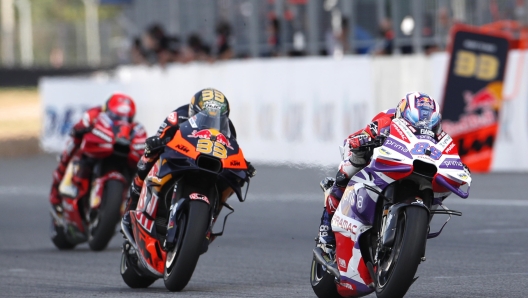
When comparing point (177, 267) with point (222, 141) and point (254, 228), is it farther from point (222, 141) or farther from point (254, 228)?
point (254, 228)

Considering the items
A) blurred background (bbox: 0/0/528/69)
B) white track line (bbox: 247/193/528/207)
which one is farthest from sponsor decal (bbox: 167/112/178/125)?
blurred background (bbox: 0/0/528/69)

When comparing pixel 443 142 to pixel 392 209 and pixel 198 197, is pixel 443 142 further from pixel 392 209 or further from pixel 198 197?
pixel 198 197

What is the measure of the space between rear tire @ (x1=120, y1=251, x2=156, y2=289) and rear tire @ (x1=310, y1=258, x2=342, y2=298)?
154 centimetres

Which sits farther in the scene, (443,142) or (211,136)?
(211,136)

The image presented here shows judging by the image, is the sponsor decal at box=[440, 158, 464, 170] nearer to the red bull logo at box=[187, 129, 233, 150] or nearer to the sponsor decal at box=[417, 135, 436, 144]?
the sponsor decal at box=[417, 135, 436, 144]

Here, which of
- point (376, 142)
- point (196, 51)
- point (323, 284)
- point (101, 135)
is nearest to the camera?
point (376, 142)

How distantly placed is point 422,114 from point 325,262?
1150mm

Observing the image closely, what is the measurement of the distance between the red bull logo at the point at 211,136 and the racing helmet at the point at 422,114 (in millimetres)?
1631

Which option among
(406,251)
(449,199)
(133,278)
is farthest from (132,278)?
(449,199)

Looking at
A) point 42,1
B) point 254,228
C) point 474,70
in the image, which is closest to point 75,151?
point 254,228

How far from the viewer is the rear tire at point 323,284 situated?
7605 mm

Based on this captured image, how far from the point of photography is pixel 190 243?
7.93 m

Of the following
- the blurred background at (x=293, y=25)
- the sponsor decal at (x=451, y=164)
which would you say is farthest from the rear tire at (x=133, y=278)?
the blurred background at (x=293, y=25)

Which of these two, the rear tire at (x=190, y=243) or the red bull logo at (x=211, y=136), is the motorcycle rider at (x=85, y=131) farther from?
the rear tire at (x=190, y=243)
